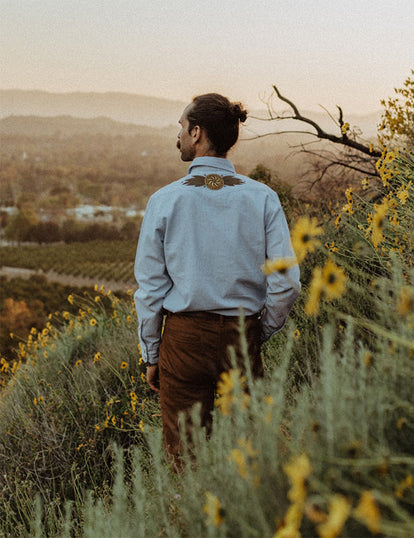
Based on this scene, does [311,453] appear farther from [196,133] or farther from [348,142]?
[348,142]

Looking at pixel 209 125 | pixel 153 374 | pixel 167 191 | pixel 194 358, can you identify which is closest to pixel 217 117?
pixel 209 125

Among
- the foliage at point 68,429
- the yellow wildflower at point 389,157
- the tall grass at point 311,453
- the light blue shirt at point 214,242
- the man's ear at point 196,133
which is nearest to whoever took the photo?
the tall grass at point 311,453

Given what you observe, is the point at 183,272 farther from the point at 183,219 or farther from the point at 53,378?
the point at 53,378

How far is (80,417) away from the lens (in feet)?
11.4

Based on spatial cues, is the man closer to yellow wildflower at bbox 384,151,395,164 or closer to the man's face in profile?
the man's face in profile

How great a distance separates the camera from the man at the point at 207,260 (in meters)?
1.95

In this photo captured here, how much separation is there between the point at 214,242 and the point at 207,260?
0.27 feet

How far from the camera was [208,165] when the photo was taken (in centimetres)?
204

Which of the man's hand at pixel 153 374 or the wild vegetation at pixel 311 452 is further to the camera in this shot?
the man's hand at pixel 153 374

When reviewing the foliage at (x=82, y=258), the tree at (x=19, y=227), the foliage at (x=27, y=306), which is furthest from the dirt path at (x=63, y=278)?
the tree at (x=19, y=227)

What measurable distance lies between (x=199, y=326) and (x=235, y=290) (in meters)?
0.22

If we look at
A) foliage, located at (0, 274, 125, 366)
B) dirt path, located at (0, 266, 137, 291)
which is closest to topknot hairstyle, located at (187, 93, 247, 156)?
foliage, located at (0, 274, 125, 366)

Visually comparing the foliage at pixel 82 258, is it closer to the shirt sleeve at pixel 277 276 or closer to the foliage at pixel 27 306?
the foliage at pixel 27 306

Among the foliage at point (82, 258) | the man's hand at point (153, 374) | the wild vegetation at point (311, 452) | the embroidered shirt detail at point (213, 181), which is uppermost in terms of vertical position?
the embroidered shirt detail at point (213, 181)
